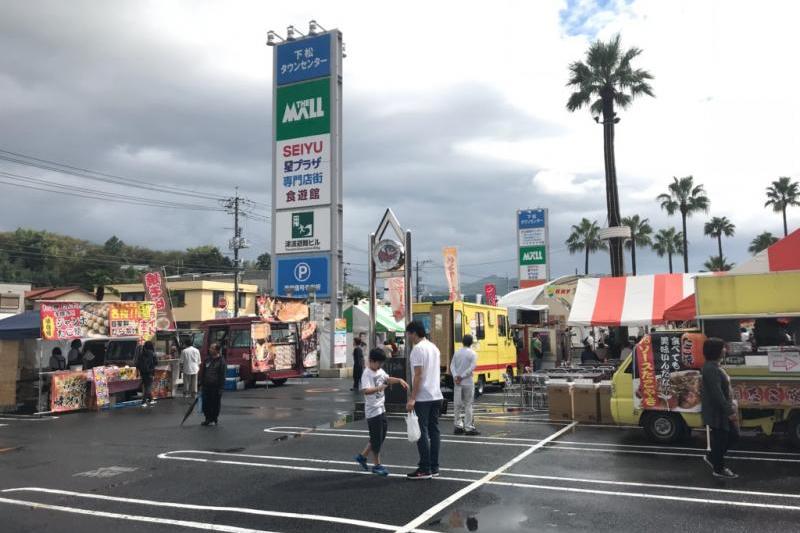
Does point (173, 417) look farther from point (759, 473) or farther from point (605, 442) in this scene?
point (759, 473)

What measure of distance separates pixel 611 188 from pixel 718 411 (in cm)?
1959

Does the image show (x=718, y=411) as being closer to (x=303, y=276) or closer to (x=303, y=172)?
(x=303, y=276)

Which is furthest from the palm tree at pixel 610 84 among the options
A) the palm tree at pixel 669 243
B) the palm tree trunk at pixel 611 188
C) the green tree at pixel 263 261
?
the green tree at pixel 263 261

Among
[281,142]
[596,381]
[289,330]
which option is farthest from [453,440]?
[281,142]

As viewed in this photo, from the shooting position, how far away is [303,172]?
3141cm

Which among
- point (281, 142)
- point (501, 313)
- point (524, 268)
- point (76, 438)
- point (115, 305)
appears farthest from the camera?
point (524, 268)

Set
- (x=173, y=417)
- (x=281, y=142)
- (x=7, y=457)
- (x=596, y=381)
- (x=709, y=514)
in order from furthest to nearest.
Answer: (x=281, y=142), (x=173, y=417), (x=596, y=381), (x=7, y=457), (x=709, y=514)

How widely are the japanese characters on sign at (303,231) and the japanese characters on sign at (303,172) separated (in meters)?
0.47

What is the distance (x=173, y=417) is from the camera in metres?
14.3

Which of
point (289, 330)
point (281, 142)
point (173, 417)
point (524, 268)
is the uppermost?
point (281, 142)

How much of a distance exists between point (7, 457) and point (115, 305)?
24.2ft

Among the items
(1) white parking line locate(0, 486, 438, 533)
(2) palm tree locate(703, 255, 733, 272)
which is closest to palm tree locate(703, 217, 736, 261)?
(2) palm tree locate(703, 255, 733, 272)

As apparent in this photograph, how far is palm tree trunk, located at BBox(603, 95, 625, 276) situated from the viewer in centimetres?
2533

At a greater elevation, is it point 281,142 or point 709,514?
point 281,142
